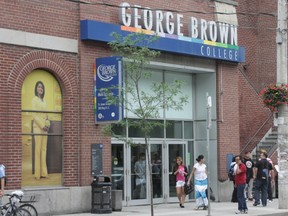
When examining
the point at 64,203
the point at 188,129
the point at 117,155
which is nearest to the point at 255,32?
the point at 188,129

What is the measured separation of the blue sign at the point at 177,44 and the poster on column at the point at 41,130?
1871 millimetres

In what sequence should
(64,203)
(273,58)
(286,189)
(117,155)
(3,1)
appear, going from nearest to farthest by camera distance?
(3,1) → (64,203) → (286,189) → (117,155) → (273,58)

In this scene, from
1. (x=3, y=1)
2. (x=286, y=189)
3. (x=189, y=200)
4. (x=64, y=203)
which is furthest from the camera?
(x=189, y=200)

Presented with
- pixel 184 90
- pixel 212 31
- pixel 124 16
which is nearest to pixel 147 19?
pixel 124 16

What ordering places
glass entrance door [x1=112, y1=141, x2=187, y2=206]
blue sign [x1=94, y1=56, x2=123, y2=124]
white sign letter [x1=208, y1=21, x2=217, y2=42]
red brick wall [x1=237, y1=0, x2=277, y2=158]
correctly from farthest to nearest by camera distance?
red brick wall [x1=237, y1=0, x2=277, y2=158] < white sign letter [x1=208, y1=21, x2=217, y2=42] < glass entrance door [x1=112, y1=141, x2=187, y2=206] < blue sign [x1=94, y1=56, x2=123, y2=124]

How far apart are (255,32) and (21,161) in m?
17.8

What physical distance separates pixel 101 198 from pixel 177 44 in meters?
6.15

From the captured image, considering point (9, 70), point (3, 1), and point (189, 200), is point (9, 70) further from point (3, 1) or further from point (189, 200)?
point (189, 200)

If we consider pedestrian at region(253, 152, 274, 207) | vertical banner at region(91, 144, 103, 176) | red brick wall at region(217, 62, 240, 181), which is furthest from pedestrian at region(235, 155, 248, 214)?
red brick wall at region(217, 62, 240, 181)

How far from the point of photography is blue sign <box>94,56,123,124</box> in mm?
17766

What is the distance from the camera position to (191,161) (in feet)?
76.7

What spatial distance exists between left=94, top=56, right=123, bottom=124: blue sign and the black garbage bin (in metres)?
1.89

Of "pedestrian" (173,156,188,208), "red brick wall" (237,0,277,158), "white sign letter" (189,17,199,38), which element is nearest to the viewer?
"pedestrian" (173,156,188,208)

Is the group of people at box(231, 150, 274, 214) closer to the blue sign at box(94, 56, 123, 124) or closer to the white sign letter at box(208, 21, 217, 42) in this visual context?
the blue sign at box(94, 56, 123, 124)
